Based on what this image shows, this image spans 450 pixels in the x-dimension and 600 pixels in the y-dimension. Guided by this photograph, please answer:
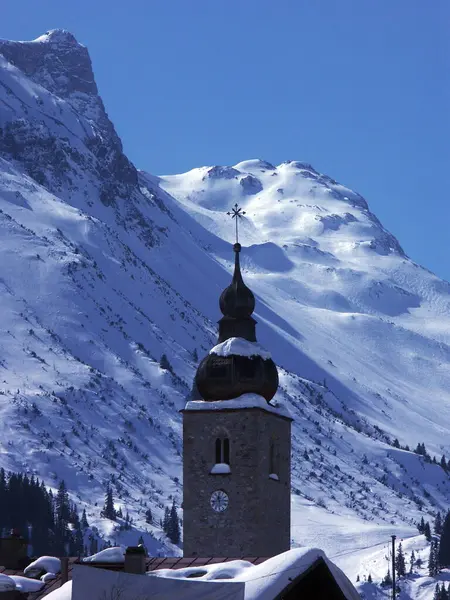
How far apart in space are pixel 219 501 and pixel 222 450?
2.52 meters

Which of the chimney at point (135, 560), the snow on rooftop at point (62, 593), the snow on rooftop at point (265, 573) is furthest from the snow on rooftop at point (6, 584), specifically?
the snow on rooftop at point (265, 573)

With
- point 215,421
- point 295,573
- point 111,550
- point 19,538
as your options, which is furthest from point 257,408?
point 295,573

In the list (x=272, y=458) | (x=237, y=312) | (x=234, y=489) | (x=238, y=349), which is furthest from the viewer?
(x=237, y=312)

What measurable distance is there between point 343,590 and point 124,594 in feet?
19.8

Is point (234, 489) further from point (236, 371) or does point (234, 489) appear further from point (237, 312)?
point (237, 312)

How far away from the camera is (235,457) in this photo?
85.2 m

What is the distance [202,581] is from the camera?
4478cm

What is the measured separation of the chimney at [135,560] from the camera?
50.0 meters

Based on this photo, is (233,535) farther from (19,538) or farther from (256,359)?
(19,538)

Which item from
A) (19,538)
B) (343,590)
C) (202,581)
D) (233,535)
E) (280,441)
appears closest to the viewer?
(202,581)

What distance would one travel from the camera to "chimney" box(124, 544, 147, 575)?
164 feet

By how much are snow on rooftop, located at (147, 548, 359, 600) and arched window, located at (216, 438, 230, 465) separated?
35844 millimetres

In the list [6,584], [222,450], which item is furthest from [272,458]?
[6,584]

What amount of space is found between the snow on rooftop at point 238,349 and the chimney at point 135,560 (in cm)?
3755
